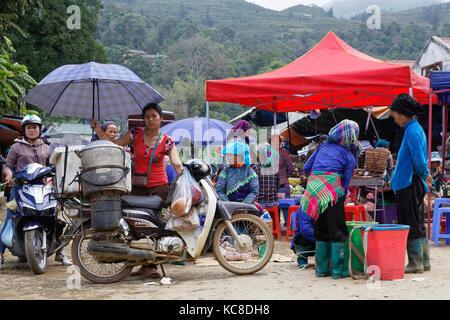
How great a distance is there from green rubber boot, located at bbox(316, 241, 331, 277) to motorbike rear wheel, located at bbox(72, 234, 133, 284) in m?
1.96

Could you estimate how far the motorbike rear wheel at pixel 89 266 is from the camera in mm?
5441

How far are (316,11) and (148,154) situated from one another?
543ft

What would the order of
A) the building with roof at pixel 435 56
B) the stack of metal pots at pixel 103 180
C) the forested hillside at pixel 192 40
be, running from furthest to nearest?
the building with roof at pixel 435 56
the forested hillside at pixel 192 40
the stack of metal pots at pixel 103 180

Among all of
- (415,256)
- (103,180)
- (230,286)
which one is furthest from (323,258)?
(103,180)

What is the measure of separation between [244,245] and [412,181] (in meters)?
1.93

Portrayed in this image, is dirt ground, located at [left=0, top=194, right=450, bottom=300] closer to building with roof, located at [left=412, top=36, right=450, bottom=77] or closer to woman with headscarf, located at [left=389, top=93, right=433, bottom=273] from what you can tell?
woman with headscarf, located at [left=389, top=93, right=433, bottom=273]

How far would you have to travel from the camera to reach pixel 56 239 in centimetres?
668

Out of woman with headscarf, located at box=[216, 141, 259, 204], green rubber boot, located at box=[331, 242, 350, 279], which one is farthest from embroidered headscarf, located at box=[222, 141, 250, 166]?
green rubber boot, located at box=[331, 242, 350, 279]

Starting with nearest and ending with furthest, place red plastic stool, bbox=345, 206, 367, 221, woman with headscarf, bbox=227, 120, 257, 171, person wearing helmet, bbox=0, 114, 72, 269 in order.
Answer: person wearing helmet, bbox=0, 114, 72, 269 < woman with headscarf, bbox=227, 120, 257, 171 < red plastic stool, bbox=345, 206, 367, 221

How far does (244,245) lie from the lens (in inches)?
221

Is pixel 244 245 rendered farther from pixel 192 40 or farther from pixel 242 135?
pixel 192 40

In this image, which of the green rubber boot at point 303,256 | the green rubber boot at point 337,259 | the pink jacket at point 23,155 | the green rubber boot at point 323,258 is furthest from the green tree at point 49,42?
the green rubber boot at point 337,259

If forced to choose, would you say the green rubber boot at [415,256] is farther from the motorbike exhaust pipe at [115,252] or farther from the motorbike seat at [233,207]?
the motorbike exhaust pipe at [115,252]

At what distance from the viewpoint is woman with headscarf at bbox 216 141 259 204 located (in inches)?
276
